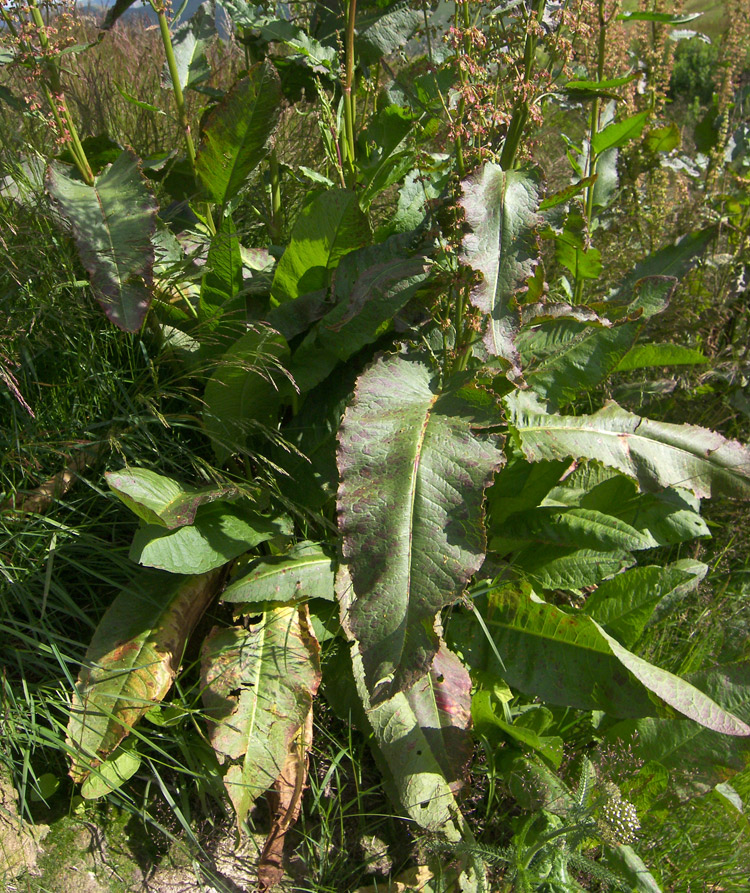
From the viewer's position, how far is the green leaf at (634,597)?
1865 mm

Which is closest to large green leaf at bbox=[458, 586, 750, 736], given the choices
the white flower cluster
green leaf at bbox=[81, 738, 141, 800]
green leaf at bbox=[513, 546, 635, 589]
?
green leaf at bbox=[513, 546, 635, 589]

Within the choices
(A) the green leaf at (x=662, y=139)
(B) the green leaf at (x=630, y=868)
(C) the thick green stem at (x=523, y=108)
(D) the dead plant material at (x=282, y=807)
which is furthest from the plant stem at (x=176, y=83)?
(B) the green leaf at (x=630, y=868)

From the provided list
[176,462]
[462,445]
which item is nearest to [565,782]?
[462,445]

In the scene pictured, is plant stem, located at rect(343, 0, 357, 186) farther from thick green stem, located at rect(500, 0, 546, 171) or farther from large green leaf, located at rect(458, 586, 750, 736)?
large green leaf, located at rect(458, 586, 750, 736)

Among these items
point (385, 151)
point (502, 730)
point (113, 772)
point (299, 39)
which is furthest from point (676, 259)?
point (113, 772)

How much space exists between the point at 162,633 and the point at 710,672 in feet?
4.48

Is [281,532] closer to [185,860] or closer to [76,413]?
[76,413]

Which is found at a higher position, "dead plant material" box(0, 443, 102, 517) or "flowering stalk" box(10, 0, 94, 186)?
"flowering stalk" box(10, 0, 94, 186)

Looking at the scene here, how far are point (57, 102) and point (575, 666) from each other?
194cm

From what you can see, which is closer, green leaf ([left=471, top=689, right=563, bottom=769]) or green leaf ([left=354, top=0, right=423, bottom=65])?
green leaf ([left=471, top=689, right=563, bottom=769])

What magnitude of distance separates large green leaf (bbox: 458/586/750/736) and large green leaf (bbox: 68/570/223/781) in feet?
2.46

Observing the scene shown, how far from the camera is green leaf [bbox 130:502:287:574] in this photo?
1.63 meters

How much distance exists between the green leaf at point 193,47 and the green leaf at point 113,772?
6.34ft

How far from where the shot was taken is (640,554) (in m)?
2.52
